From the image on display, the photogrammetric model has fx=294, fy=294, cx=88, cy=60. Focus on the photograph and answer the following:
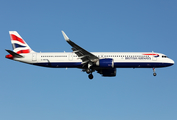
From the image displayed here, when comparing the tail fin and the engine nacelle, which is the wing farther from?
the tail fin

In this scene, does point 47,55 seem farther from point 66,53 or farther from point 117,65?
point 117,65

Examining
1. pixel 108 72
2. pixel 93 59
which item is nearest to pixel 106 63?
pixel 93 59

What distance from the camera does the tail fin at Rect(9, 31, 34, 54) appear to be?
2222 inches

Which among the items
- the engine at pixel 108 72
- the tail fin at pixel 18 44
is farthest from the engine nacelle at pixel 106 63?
the tail fin at pixel 18 44

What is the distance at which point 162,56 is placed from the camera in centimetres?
5344

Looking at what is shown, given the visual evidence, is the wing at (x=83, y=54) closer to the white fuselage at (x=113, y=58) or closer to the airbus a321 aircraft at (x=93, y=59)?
the airbus a321 aircraft at (x=93, y=59)

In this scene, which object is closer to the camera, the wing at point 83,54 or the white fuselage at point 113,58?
the wing at point 83,54

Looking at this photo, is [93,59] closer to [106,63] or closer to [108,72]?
[106,63]

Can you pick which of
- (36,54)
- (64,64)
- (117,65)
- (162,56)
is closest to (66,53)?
(64,64)

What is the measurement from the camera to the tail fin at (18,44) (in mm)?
56447

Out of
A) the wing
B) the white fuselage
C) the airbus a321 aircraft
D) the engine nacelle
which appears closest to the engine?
the airbus a321 aircraft

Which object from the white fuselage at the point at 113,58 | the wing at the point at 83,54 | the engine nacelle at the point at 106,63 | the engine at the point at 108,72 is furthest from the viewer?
the engine at the point at 108,72

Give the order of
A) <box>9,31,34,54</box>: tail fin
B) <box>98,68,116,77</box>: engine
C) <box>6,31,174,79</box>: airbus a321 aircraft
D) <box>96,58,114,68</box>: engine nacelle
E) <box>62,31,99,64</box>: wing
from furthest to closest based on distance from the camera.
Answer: <box>98,68,116,77</box>: engine, <box>9,31,34,54</box>: tail fin, <box>6,31,174,79</box>: airbus a321 aircraft, <box>96,58,114,68</box>: engine nacelle, <box>62,31,99,64</box>: wing

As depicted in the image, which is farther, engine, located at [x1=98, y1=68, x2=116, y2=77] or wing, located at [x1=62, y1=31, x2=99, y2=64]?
engine, located at [x1=98, y1=68, x2=116, y2=77]
